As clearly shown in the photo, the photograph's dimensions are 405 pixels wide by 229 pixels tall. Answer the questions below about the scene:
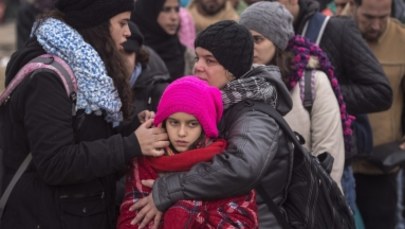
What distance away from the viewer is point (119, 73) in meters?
3.29

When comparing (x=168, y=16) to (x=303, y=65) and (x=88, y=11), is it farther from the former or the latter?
(x=88, y=11)

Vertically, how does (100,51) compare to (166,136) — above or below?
above

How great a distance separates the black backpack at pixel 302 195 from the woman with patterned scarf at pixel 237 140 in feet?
0.09

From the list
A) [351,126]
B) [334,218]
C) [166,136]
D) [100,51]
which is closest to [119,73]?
[100,51]

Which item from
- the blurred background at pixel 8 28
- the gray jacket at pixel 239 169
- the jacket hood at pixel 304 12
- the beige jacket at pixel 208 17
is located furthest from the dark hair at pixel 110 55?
the blurred background at pixel 8 28

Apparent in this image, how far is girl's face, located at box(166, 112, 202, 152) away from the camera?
2973 mm

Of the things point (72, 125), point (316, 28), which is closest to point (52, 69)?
point (72, 125)

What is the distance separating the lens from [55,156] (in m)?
2.98

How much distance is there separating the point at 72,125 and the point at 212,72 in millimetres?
602

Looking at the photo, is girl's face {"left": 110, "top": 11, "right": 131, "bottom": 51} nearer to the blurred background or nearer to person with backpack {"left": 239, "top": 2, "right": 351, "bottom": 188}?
person with backpack {"left": 239, "top": 2, "right": 351, "bottom": 188}

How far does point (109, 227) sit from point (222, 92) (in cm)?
75

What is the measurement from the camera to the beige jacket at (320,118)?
158 inches

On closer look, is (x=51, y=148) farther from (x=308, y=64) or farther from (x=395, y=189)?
(x=395, y=189)

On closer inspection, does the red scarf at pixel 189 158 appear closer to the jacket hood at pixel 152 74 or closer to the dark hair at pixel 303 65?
the dark hair at pixel 303 65
